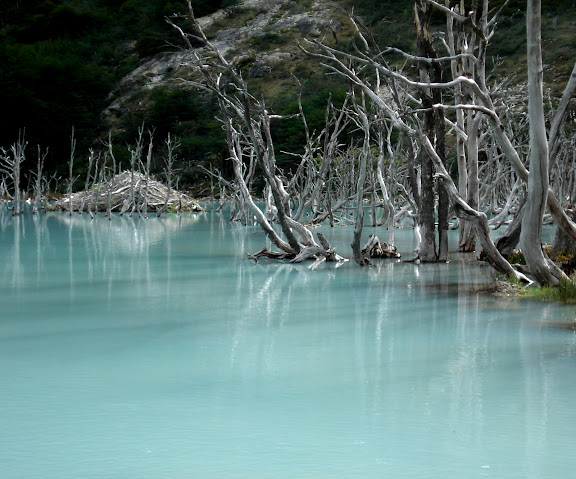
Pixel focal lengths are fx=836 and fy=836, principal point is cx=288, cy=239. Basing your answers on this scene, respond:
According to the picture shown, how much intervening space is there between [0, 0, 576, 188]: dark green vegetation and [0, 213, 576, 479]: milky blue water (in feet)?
141

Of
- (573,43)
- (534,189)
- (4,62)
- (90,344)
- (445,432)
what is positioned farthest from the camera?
(4,62)

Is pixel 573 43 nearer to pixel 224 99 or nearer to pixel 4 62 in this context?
pixel 4 62

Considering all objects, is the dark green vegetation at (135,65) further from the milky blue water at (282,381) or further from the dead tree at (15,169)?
the milky blue water at (282,381)

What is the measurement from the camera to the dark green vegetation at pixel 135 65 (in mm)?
68188

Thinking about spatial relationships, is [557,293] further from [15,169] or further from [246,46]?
[246,46]

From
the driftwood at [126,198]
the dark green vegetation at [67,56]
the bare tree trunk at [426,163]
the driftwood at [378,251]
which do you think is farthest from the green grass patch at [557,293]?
the dark green vegetation at [67,56]

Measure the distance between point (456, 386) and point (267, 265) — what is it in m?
9.93

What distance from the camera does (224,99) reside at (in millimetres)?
16844

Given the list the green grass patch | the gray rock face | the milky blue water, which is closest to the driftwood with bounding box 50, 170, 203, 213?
the milky blue water

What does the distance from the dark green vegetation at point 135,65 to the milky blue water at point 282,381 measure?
1687 inches

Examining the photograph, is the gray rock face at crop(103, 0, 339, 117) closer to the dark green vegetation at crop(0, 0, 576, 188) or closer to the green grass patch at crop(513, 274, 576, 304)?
the dark green vegetation at crop(0, 0, 576, 188)

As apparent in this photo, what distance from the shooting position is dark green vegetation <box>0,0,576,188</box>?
68188 mm

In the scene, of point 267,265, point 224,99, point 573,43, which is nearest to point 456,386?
point 267,265

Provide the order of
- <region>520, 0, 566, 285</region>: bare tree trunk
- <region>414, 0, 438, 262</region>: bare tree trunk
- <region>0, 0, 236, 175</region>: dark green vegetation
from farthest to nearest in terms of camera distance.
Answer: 1. <region>0, 0, 236, 175</region>: dark green vegetation
2. <region>414, 0, 438, 262</region>: bare tree trunk
3. <region>520, 0, 566, 285</region>: bare tree trunk
